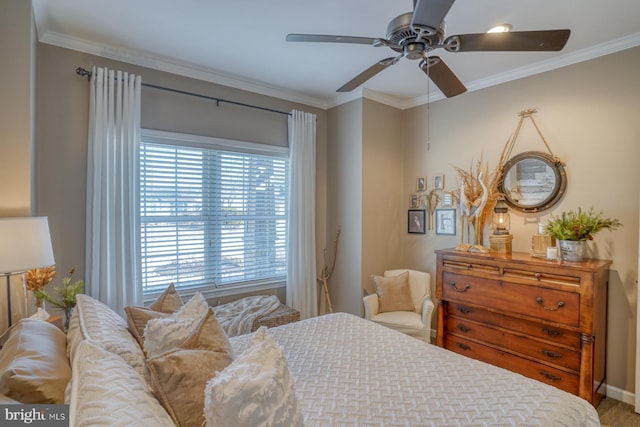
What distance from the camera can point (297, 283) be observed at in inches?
148

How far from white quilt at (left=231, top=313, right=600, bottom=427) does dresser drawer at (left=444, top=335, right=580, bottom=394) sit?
1.18m

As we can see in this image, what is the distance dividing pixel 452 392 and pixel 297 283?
7.86 feet

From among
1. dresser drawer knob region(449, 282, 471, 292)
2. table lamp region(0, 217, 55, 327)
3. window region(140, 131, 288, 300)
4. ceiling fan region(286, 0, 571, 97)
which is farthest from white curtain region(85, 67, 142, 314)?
dresser drawer knob region(449, 282, 471, 292)

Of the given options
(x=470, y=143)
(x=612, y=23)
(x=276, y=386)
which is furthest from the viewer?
(x=470, y=143)

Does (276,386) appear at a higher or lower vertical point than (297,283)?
higher

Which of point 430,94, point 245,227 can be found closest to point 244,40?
point 245,227

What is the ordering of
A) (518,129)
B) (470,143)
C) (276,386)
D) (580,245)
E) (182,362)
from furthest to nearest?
(470,143) < (518,129) < (580,245) < (182,362) < (276,386)

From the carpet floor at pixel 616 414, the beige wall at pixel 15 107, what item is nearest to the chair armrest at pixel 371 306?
the carpet floor at pixel 616 414

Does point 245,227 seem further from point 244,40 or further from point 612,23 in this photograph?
point 612,23

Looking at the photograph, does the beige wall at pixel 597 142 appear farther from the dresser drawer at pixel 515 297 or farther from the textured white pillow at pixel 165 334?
the textured white pillow at pixel 165 334

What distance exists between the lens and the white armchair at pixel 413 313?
10.5 ft

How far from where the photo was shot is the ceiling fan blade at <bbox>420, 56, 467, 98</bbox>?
196 centimetres

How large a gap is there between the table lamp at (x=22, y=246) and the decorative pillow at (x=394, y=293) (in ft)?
9.08

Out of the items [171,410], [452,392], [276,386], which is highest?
[276,386]
